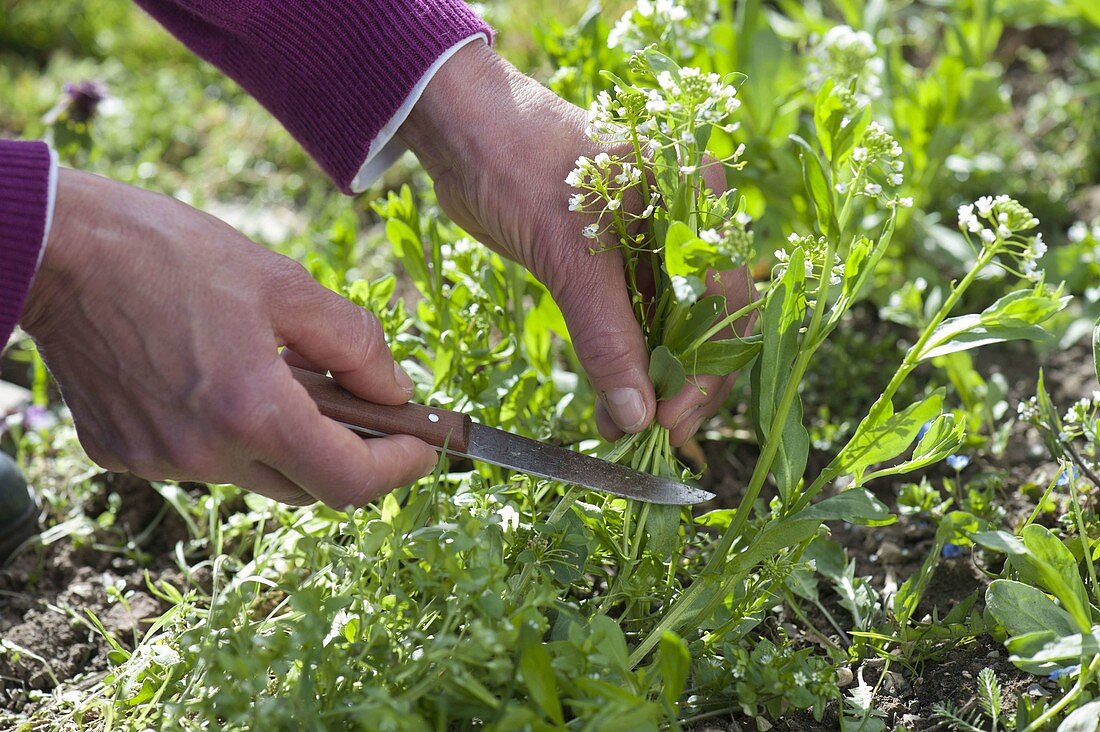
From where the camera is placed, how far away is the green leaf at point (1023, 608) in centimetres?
130

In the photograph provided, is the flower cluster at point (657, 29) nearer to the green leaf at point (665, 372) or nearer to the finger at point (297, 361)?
the green leaf at point (665, 372)

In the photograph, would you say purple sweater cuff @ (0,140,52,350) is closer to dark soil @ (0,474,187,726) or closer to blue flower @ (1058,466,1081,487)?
dark soil @ (0,474,187,726)

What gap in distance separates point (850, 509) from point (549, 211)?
1.95 ft

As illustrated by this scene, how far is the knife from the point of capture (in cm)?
138

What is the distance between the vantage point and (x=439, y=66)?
5.21ft

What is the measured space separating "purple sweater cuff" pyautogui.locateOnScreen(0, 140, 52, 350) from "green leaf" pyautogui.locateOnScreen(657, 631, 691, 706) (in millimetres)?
841

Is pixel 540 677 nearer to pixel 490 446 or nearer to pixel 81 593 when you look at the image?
pixel 490 446

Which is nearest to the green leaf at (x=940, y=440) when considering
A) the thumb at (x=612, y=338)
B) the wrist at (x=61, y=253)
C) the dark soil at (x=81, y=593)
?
the thumb at (x=612, y=338)

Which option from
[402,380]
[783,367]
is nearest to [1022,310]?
[783,367]

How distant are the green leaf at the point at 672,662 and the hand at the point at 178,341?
1.41ft

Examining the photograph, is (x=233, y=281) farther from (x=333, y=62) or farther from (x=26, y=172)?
(x=333, y=62)

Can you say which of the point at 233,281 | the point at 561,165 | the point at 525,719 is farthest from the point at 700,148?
the point at 525,719

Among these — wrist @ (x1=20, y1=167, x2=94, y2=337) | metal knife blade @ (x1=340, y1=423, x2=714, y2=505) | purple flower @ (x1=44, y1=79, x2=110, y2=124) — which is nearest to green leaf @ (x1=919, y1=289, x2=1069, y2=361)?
metal knife blade @ (x1=340, y1=423, x2=714, y2=505)

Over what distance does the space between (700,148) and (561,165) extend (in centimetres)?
22
